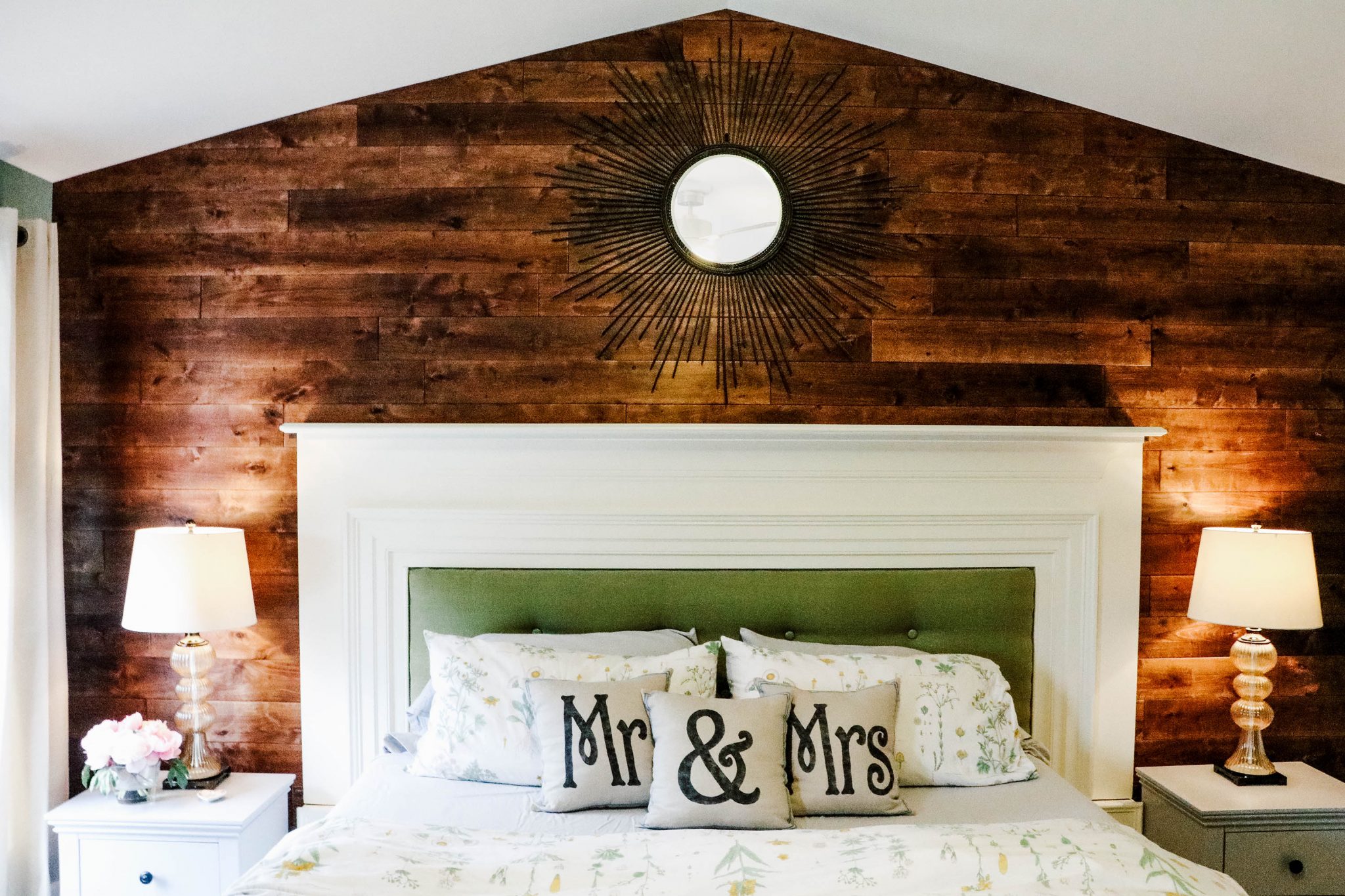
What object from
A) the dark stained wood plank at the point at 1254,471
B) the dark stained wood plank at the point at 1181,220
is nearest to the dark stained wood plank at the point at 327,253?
the dark stained wood plank at the point at 1181,220

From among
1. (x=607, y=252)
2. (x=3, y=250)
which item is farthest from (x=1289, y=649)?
(x=3, y=250)

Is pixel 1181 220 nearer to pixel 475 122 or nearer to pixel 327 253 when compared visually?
pixel 475 122

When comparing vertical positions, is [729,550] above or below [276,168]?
below

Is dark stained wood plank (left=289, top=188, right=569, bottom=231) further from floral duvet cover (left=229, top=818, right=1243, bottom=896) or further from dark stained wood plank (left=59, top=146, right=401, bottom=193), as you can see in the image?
floral duvet cover (left=229, top=818, right=1243, bottom=896)

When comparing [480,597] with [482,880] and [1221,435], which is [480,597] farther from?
[1221,435]

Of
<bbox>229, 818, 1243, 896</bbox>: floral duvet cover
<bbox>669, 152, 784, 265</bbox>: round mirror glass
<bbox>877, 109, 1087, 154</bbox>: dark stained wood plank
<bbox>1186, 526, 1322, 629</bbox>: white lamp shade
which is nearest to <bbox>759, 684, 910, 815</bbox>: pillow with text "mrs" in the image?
<bbox>229, 818, 1243, 896</bbox>: floral duvet cover

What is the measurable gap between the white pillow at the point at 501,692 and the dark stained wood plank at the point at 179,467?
83 centimetres

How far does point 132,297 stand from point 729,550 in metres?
1.94

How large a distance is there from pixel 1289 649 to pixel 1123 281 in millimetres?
1257

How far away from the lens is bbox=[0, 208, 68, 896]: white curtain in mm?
2434

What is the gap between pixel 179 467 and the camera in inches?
108

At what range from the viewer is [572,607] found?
8.70 ft

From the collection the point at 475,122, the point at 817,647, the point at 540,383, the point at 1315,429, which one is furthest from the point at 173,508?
the point at 1315,429

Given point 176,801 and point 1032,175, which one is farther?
point 1032,175
